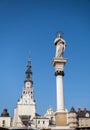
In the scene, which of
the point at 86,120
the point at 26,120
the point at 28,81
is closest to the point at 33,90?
the point at 28,81

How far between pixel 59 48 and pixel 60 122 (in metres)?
8.69

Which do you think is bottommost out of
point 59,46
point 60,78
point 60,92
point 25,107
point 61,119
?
point 61,119

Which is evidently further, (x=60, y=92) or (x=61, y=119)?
(x=60, y=92)

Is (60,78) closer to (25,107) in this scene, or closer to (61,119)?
(61,119)

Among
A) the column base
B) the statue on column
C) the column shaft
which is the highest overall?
the statue on column

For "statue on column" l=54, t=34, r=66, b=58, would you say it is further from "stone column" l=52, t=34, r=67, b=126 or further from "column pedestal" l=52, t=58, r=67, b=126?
"column pedestal" l=52, t=58, r=67, b=126

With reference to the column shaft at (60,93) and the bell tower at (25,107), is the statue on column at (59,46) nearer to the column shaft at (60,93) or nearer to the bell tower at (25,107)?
the column shaft at (60,93)

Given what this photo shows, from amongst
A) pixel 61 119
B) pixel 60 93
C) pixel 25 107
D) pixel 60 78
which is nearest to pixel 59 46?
pixel 60 78

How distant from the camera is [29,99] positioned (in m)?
93.2

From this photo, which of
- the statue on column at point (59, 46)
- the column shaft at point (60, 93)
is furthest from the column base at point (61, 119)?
the statue on column at point (59, 46)

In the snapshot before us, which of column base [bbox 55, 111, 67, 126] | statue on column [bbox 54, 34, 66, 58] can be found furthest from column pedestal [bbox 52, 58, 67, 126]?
statue on column [bbox 54, 34, 66, 58]

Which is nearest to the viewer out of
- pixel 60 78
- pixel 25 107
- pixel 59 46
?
pixel 60 78

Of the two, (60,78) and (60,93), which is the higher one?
(60,78)

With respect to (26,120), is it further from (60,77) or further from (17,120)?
(60,77)
